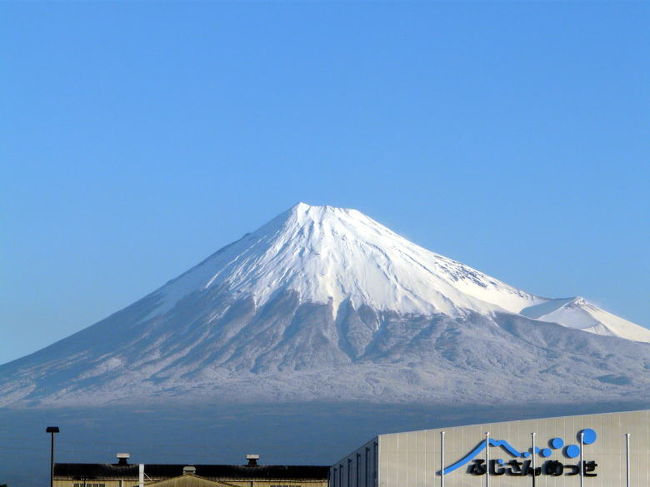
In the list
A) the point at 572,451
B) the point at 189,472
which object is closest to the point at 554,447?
the point at 572,451

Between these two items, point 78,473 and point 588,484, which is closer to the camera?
point 588,484

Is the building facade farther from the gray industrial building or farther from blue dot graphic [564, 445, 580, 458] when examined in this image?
blue dot graphic [564, 445, 580, 458]

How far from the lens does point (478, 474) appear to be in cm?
9812

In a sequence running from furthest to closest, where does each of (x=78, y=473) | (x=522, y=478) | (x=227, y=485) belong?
1. (x=78, y=473)
2. (x=227, y=485)
3. (x=522, y=478)

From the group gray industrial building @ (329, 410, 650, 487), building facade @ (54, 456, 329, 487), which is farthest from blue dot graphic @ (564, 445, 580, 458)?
building facade @ (54, 456, 329, 487)

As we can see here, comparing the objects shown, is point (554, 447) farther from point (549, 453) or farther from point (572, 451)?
point (572, 451)

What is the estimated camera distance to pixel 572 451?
97688mm

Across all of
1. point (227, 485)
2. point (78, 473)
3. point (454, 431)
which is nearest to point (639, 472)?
point (454, 431)

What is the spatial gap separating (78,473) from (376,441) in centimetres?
3047

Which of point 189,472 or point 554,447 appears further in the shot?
point 189,472

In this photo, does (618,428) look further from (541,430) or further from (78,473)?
(78,473)

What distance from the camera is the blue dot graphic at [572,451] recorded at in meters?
97.7

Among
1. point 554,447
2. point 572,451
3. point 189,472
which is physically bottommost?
point 572,451

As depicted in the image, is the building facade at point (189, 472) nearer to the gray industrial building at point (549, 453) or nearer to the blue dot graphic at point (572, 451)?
the gray industrial building at point (549, 453)
